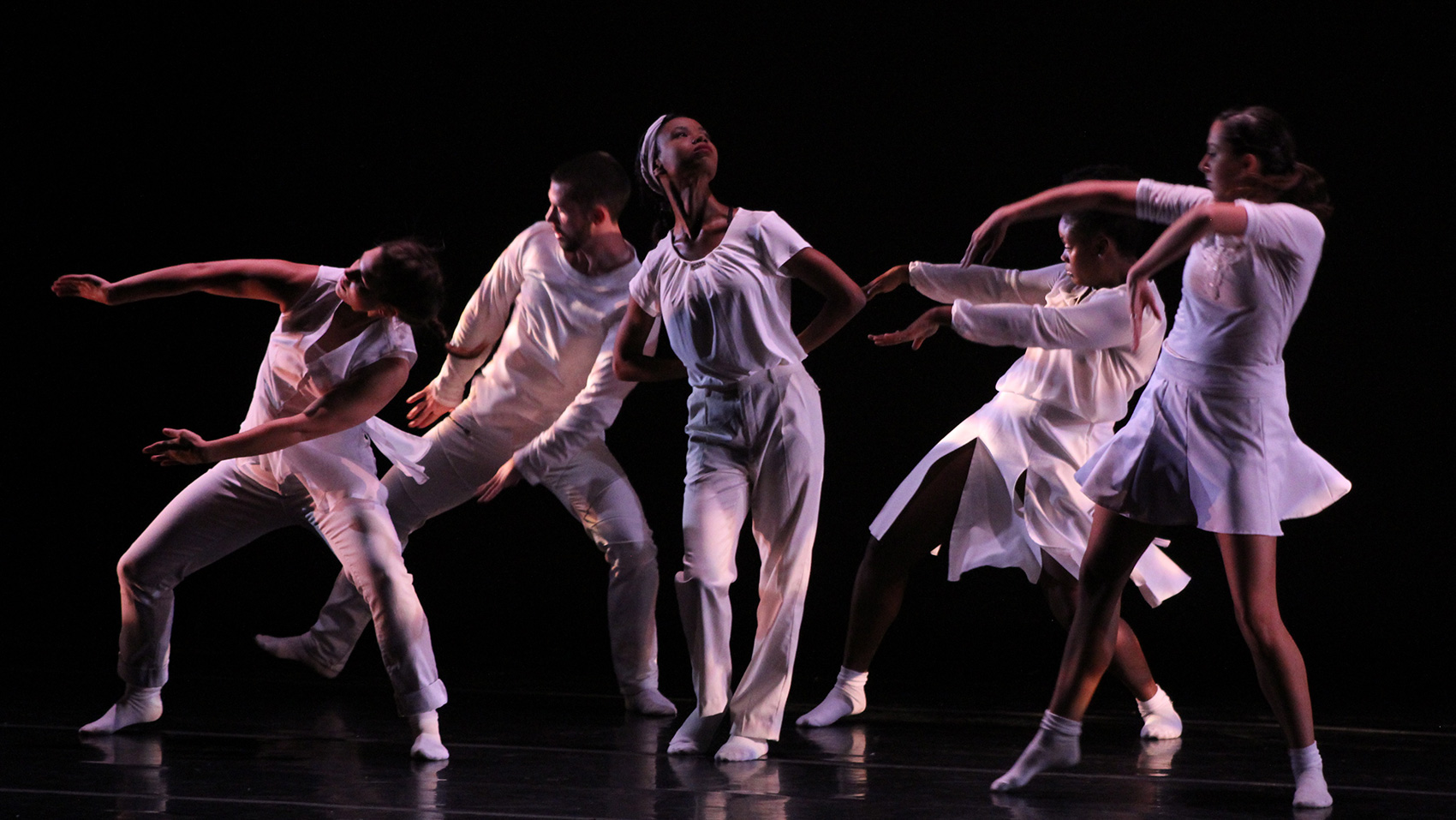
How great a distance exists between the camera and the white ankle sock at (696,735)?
3104mm

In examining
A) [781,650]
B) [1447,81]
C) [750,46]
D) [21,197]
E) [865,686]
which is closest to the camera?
[781,650]

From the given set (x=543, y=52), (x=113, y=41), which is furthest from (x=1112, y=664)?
(x=113, y=41)

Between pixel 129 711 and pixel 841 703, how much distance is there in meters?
1.67

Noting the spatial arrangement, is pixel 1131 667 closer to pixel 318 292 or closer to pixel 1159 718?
pixel 1159 718

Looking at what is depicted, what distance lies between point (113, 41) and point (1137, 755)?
172 inches

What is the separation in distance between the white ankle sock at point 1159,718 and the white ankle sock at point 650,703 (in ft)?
3.82

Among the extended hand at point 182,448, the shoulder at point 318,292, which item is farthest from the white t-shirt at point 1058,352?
the extended hand at point 182,448

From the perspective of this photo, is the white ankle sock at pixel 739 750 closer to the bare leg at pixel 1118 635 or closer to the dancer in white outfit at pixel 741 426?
the dancer in white outfit at pixel 741 426

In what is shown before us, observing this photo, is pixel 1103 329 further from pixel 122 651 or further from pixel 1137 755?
pixel 122 651

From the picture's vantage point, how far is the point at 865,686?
4.25m

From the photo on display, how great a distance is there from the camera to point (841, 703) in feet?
11.8

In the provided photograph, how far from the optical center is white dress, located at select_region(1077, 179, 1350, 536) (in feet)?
8.50

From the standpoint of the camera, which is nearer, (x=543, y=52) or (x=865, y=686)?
(x=865, y=686)

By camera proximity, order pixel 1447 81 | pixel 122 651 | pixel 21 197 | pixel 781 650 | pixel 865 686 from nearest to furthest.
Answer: pixel 781 650
pixel 122 651
pixel 865 686
pixel 1447 81
pixel 21 197
